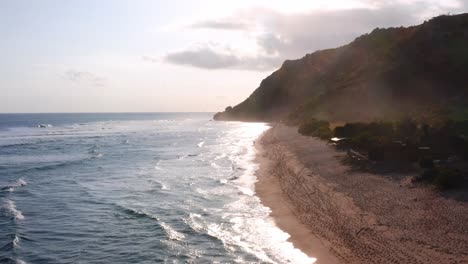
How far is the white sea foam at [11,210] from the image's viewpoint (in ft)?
76.2

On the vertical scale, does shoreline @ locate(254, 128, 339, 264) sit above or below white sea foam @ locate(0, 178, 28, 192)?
below

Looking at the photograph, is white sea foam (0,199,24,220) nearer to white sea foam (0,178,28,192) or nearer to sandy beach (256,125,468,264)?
white sea foam (0,178,28,192)

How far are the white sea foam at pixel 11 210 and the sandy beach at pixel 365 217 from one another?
12.9 meters

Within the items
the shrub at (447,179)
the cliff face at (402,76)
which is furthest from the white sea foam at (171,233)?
the cliff face at (402,76)

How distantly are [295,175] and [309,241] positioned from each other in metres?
13.8

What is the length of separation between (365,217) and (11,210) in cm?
1815

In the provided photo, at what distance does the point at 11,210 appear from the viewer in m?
24.6

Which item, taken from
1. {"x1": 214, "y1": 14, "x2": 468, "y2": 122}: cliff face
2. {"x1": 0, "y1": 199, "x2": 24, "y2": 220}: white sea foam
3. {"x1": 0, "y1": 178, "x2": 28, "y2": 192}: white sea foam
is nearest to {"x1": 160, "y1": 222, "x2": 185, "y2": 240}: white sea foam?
{"x1": 0, "y1": 199, "x2": 24, "y2": 220}: white sea foam

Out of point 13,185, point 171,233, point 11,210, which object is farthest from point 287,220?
point 13,185

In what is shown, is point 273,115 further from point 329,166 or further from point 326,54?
point 329,166

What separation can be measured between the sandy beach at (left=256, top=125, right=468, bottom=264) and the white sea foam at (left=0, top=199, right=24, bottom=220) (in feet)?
42.2

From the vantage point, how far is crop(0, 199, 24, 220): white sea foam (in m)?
23.2

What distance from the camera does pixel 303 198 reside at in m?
24.7

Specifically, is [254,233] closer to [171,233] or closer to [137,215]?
[171,233]
